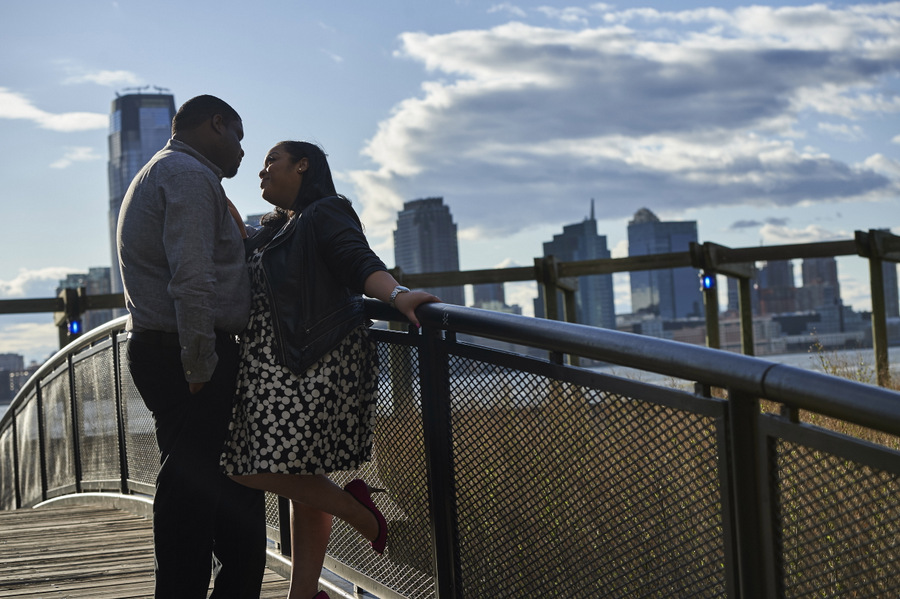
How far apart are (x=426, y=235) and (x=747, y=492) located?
8141 cm

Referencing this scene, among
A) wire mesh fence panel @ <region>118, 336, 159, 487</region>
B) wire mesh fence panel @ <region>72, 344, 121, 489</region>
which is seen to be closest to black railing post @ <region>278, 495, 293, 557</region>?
wire mesh fence panel @ <region>118, 336, 159, 487</region>

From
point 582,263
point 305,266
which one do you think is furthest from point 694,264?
point 305,266

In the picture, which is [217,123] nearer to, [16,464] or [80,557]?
[80,557]

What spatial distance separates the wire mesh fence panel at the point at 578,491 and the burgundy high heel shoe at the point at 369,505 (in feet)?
1.43

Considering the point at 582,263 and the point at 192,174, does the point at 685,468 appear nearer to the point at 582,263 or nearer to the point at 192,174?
the point at 192,174

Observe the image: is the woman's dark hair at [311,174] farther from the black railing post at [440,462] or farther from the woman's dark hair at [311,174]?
the black railing post at [440,462]

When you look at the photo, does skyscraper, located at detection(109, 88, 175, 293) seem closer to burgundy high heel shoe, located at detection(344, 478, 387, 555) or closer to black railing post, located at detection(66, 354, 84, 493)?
black railing post, located at detection(66, 354, 84, 493)

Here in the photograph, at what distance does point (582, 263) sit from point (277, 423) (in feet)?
25.2

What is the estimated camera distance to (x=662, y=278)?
107 metres

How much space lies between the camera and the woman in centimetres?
284

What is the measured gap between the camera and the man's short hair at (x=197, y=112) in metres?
3.03

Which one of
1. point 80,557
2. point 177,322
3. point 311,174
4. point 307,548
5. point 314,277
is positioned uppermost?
point 311,174

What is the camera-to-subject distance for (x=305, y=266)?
2.88 m

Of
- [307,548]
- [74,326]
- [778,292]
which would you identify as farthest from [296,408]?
[778,292]
